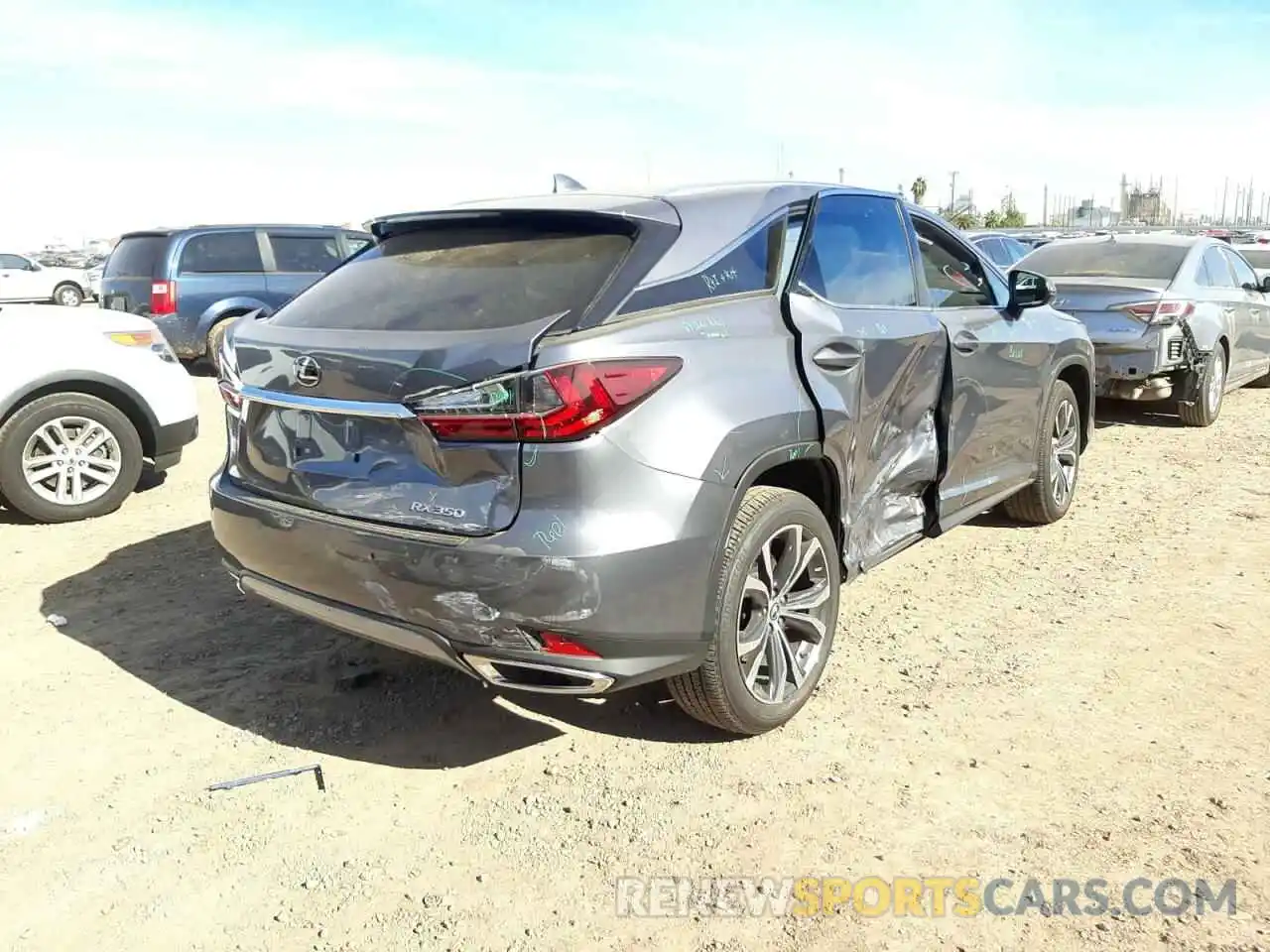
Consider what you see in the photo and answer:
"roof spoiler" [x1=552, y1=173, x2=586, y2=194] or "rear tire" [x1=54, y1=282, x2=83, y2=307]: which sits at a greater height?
"roof spoiler" [x1=552, y1=173, x2=586, y2=194]

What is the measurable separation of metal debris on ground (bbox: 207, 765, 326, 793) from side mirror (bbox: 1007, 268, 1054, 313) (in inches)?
146

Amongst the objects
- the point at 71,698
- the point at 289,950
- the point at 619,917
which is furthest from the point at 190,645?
the point at 619,917

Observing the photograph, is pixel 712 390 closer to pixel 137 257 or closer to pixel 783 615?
pixel 783 615

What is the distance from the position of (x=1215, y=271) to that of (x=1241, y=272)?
2.79 ft

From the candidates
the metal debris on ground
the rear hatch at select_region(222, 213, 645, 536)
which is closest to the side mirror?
the rear hatch at select_region(222, 213, 645, 536)

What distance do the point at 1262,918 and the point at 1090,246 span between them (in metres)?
7.82

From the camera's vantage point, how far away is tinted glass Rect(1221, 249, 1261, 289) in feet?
30.1

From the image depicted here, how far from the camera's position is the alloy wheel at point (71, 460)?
18.5ft

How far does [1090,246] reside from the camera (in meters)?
9.05

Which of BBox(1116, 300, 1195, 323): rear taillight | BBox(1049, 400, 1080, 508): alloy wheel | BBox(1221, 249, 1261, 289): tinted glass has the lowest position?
BBox(1049, 400, 1080, 508): alloy wheel

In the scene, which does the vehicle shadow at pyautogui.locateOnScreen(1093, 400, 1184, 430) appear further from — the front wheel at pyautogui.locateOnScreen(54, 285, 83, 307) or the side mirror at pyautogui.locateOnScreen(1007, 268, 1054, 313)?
the front wheel at pyautogui.locateOnScreen(54, 285, 83, 307)

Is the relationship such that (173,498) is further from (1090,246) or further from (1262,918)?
(1090,246)

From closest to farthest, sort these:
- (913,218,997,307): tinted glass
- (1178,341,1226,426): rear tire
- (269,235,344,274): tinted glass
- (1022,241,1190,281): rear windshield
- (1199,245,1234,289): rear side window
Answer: (913,218,997,307): tinted glass < (1178,341,1226,426): rear tire < (1022,241,1190,281): rear windshield < (1199,245,1234,289): rear side window < (269,235,344,274): tinted glass

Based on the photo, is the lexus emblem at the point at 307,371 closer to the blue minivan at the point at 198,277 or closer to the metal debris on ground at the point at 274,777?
the metal debris on ground at the point at 274,777
